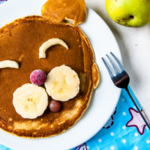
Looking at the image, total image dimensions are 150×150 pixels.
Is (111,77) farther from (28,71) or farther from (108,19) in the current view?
(28,71)

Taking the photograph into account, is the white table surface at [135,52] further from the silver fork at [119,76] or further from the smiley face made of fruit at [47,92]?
the smiley face made of fruit at [47,92]

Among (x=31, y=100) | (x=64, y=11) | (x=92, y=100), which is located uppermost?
(x=64, y=11)

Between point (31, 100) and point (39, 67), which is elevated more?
point (39, 67)

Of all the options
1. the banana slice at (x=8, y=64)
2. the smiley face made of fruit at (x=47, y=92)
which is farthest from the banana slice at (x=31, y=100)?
the banana slice at (x=8, y=64)

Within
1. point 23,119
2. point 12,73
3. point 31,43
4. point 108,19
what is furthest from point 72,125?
point 108,19

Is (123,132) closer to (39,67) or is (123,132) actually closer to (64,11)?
(39,67)

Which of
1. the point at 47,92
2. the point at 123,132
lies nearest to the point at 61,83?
the point at 47,92

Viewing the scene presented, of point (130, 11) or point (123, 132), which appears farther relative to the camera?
point (123, 132)
